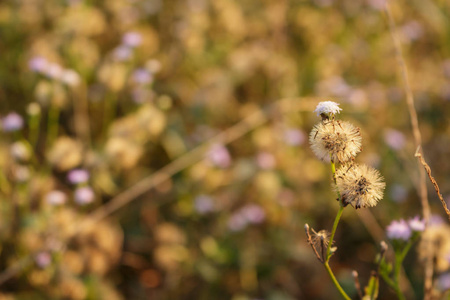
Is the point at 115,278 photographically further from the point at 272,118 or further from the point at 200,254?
the point at 272,118

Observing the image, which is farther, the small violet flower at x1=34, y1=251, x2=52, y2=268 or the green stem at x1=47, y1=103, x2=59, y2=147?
the green stem at x1=47, y1=103, x2=59, y2=147

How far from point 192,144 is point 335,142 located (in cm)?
153

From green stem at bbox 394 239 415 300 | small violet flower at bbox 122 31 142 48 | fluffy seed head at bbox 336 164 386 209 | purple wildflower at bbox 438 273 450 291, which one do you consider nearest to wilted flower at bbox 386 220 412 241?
green stem at bbox 394 239 415 300

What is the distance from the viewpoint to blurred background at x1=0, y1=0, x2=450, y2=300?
1954 millimetres

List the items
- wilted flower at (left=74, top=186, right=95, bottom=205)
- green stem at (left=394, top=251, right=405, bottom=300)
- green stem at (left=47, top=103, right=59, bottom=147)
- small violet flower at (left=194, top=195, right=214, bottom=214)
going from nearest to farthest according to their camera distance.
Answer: green stem at (left=394, top=251, right=405, bottom=300) → wilted flower at (left=74, top=186, right=95, bottom=205) → small violet flower at (left=194, top=195, right=214, bottom=214) → green stem at (left=47, top=103, right=59, bottom=147)

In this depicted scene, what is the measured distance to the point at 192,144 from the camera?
2.36 metres

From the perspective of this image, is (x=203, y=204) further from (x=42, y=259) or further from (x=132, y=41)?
(x=132, y=41)

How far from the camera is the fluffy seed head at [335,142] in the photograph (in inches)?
34.0

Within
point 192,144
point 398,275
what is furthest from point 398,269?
point 192,144

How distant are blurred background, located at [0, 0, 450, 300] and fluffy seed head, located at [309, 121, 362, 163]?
3.58 ft

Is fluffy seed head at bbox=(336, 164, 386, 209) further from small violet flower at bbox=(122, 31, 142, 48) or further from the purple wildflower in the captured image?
small violet flower at bbox=(122, 31, 142, 48)

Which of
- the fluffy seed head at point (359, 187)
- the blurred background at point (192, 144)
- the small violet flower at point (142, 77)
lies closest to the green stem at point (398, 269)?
the fluffy seed head at point (359, 187)

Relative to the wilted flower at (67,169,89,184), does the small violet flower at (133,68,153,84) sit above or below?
above

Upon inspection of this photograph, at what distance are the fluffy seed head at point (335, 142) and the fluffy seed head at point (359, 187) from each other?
0.03 metres
